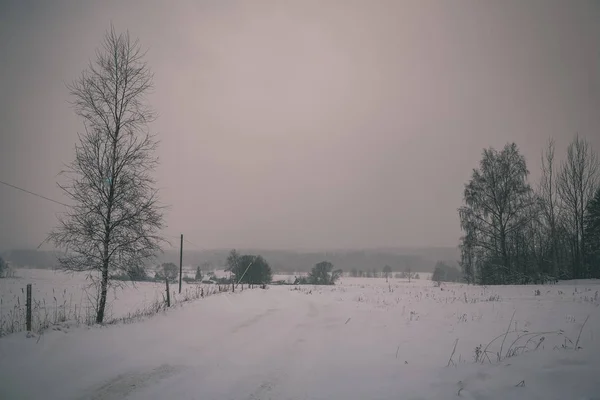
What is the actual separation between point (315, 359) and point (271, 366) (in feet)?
3.18

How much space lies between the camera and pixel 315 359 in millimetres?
5734

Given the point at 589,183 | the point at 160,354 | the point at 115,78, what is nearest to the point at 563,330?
the point at 160,354

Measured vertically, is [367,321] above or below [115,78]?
below

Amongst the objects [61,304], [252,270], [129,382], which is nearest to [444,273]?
[252,270]

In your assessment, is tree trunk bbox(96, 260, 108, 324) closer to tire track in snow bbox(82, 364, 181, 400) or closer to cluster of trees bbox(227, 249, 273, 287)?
tire track in snow bbox(82, 364, 181, 400)

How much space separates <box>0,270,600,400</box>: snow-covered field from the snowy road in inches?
0.9

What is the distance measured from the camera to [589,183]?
976 inches

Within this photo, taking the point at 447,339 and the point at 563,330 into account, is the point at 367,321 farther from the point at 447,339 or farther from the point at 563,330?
the point at 563,330

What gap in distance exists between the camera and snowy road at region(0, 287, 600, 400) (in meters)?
4.13

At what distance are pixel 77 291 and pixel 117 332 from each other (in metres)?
15.8

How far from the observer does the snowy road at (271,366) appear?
13.5 ft

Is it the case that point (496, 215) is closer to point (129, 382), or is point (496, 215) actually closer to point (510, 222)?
point (510, 222)

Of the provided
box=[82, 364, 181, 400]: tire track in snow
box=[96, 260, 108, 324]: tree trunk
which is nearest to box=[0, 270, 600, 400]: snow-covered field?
box=[82, 364, 181, 400]: tire track in snow

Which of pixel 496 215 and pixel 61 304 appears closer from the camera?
pixel 61 304
